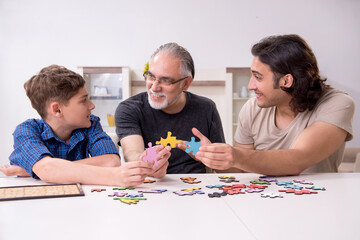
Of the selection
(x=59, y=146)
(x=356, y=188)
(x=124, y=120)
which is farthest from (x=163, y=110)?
(x=356, y=188)

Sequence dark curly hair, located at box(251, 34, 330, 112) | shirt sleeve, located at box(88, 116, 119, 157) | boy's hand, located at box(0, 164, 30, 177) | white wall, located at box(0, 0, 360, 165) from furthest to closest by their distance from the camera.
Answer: white wall, located at box(0, 0, 360, 165)
dark curly hair, located at box(251, 34, 330, 112)
shirt sleeve, located at box(88, 116, 119, 157)
boy's hand, located at box(0, 164, 30, 177)

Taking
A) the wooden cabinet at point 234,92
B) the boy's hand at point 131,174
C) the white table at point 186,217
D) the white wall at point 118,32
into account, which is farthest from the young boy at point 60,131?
the white wall at point 118,32

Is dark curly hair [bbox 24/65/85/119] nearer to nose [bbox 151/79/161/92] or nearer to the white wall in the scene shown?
nose [bbox 151/79/161/92]

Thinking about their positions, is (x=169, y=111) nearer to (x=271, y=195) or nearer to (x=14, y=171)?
(x=14, y=171)

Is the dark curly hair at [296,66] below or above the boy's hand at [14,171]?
above

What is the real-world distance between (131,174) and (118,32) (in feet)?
16.2

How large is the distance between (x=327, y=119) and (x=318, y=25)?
16.1ft

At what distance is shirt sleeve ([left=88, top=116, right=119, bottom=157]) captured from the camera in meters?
2.03

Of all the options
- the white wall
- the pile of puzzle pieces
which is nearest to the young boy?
the pile of puzzle pieces

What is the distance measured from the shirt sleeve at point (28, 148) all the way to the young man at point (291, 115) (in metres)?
0.99

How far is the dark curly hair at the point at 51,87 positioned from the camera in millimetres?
2057

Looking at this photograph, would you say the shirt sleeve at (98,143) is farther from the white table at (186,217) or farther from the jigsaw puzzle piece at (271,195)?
the jigsaw puzzle piece at (271,195)

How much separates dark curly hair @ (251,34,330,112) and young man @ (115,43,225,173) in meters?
0.56

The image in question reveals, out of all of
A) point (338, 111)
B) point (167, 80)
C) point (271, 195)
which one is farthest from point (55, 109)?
point (338, 111)
